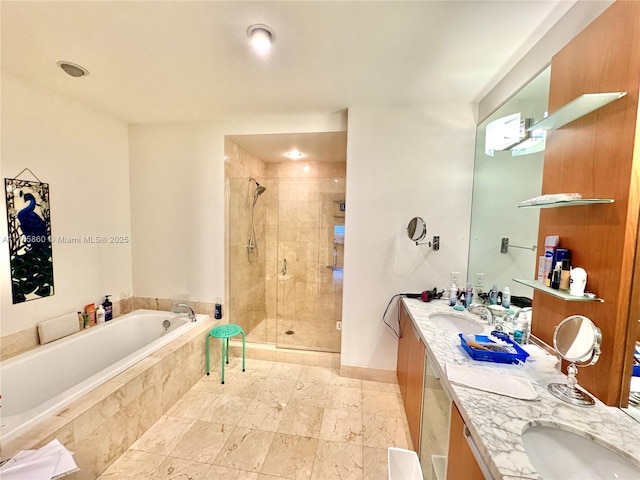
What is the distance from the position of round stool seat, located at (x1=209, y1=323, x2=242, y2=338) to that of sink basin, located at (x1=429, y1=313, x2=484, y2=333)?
6.17 ft

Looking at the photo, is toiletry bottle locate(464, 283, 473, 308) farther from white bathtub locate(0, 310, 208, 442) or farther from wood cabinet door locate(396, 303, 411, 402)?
white bathtub locate(0, 310, 208, 442)

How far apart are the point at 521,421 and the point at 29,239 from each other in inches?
129

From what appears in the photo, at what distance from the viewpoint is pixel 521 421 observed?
2.80 feet

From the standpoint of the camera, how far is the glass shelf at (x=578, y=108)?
0.96m

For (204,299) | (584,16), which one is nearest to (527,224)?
(584,16)

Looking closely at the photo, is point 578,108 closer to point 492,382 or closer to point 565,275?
point 565,275

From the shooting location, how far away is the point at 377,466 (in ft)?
5.17

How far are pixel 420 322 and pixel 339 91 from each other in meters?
1.92

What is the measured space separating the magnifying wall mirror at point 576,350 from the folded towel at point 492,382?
0.33 ft

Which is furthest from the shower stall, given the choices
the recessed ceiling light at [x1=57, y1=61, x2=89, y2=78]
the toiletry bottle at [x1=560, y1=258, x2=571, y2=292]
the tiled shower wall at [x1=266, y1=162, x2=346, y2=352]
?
the toiletry bottle at [x1=560, y1=258, x2=571, y2=292]

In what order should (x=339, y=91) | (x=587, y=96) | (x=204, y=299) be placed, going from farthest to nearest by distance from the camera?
(x=204, y=299) → (x=339, y=91) → (x=587, y=96)

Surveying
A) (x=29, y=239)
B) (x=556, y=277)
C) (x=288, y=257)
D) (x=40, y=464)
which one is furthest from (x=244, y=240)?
(x=556, y=277)

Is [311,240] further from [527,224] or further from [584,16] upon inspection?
[584,16]

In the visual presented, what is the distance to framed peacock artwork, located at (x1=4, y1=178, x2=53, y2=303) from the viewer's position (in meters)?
1.87
